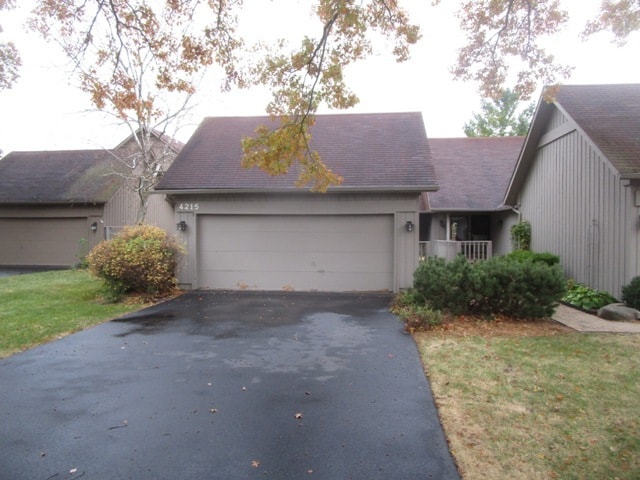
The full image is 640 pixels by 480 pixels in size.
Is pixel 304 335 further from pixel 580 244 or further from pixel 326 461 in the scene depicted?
pixel 580 244

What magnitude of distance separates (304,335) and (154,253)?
193 inches

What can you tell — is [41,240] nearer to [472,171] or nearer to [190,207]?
[190,207]

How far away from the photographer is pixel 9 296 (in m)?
10.4

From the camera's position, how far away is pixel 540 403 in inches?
168

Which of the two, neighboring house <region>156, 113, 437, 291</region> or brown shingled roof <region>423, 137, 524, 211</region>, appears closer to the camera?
neighboring house <region>156, 113, 437, 291</region>

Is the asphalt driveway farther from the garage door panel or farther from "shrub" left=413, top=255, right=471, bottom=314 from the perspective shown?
the garage door panel

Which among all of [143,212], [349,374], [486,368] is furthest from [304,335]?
[143,212]

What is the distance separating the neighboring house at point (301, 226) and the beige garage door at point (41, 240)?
910 cm

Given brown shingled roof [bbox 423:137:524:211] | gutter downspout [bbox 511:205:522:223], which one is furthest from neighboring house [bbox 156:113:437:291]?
gutter downspout [bbox 511:205:522:223]

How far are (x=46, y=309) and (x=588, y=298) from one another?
10976mm

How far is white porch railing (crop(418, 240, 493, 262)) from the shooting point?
14211 mm

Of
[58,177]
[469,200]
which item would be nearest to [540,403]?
[469,200]

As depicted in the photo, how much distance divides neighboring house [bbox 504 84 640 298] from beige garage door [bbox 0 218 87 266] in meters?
17.2

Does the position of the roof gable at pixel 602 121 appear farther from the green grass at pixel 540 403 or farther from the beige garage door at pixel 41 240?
the beige garage door at pixel 41 240
